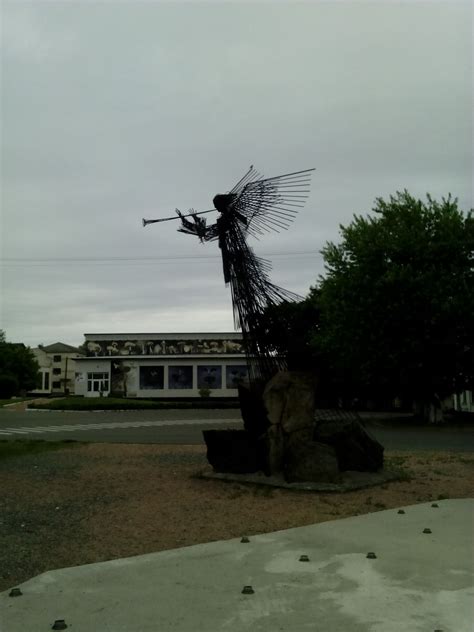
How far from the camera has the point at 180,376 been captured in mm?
58469

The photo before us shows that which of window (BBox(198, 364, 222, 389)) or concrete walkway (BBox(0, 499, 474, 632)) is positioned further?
window (BBox(198, 364, 222, 389))

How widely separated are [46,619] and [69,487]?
5328 mm

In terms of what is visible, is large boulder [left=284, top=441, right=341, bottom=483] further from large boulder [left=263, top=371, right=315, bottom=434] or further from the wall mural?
the wall mural

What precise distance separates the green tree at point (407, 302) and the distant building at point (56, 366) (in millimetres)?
83118

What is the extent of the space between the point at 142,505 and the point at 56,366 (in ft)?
340


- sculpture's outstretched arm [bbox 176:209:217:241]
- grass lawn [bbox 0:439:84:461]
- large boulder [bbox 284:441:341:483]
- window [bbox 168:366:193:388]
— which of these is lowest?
grass lawn [bbox 0:439:84:461]

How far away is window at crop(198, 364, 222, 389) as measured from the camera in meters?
58.0

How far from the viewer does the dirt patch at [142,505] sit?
5914 millimetres

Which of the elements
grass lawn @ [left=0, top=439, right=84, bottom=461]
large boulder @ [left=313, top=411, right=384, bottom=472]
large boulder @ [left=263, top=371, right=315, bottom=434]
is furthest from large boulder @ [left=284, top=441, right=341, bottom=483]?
grass lawn @ [left=0, top=439, right=84, bottom=461]

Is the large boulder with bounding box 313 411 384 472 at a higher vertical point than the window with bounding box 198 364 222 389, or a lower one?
lower

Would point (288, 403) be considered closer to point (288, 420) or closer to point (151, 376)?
point (288, 420)

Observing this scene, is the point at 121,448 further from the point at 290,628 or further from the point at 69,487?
the point at 290,628

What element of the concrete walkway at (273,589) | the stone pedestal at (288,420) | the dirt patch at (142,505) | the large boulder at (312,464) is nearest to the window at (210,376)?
the dirt patch at (142,505)

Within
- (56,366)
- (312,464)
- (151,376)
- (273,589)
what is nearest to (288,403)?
(312,464)
